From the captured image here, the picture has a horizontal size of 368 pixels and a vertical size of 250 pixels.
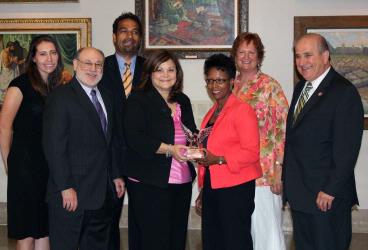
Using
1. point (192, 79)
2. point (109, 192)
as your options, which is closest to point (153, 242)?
point (109, 192)

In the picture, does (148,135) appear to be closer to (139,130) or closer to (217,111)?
(139,130)

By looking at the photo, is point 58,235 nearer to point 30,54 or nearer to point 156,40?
point 30,54

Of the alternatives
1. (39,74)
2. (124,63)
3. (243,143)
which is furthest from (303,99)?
(39,74)

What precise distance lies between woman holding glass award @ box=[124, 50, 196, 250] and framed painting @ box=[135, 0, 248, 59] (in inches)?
86.5

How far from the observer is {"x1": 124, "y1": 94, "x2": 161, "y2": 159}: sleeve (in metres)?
3.32

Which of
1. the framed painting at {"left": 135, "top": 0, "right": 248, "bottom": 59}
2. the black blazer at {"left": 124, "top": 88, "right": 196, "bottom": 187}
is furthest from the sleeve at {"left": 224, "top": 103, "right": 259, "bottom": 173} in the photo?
the framed painting at {"left": 135, "top": 0, "right": 248, "bottom": 59}

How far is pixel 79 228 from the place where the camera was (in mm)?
3311

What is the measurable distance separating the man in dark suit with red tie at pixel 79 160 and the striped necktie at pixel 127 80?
0.58m

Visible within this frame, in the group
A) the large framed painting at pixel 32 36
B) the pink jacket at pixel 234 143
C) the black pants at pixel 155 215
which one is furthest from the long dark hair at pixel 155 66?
the large framed painting at pixel 32 36

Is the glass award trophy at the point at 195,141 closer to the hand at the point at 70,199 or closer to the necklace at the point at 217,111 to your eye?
the necklace at the point at 217,111

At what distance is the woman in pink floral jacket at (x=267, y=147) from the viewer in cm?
380

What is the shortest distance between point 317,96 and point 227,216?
0.92m

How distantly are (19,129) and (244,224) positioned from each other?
5.15 feet

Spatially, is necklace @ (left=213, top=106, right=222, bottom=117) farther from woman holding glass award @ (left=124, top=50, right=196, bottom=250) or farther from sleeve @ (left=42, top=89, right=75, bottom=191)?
sleeve @ (left=42, top=89, right=75, bottom=191)
